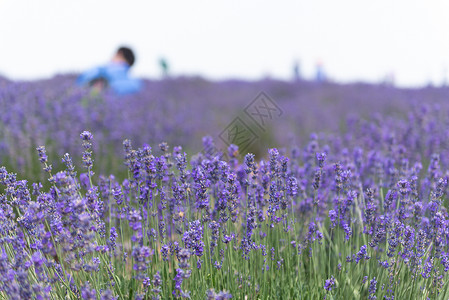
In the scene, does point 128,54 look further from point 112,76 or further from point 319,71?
point 319,71

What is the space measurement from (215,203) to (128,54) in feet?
28.5

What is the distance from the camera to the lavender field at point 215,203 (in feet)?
6.54

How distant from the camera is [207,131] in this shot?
8.90 meters

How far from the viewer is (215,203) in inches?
104

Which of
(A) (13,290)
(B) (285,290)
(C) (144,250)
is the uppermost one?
(C) (144,250)

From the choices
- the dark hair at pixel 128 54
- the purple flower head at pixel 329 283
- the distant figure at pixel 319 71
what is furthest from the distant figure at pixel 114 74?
the distant figure at pixel 319 71

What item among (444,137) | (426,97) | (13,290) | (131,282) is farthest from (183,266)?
(426,97)

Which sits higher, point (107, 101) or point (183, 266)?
point (107, 101)

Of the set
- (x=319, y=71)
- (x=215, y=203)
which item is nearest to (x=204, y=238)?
(x=215, y=203)

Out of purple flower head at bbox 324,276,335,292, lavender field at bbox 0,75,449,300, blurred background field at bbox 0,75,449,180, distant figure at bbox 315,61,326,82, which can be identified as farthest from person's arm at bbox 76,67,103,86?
distant figure at bbox 315,61,326,82

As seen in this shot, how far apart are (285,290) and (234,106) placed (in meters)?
9.04

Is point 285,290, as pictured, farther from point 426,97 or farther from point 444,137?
point 426,97

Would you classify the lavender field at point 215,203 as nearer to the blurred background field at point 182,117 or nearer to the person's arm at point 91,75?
the blurred background field at point 182,117

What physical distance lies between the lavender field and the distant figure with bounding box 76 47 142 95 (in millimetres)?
616
